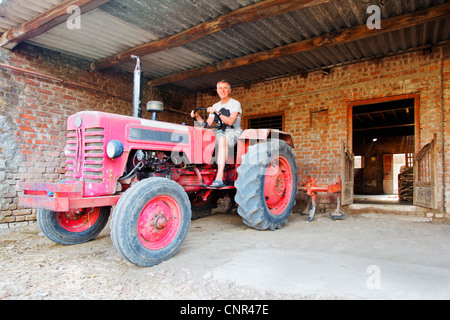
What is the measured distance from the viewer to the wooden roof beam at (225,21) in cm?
397

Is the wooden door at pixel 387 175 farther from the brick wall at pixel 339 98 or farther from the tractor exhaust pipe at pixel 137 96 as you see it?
the tractor exhaust pipe at pixel 137 96

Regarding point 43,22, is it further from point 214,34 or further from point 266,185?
point 266,185

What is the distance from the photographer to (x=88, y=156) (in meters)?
2.79

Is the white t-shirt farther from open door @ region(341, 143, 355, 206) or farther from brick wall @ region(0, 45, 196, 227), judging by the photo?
brick wall @ region(0, 45, 196, 227)

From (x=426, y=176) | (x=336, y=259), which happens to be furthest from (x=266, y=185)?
(x=426, y=176)

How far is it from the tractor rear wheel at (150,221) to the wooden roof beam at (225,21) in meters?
2.83

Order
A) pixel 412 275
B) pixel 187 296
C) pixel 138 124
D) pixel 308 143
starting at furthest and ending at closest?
pixel 308 143 → pixel 138 124 → pixel 412 275 → pixel 187 296

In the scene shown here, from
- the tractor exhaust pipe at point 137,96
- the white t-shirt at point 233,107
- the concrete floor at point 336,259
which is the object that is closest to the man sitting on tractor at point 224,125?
the white t-shirt at point 233,107

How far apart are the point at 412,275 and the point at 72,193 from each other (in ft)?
9.34

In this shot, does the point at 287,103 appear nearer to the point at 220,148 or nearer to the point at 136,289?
the point at 220,148

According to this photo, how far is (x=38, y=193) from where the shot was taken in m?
2.76

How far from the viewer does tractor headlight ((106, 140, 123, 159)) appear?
8.79ft

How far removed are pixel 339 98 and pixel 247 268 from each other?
17.7ft

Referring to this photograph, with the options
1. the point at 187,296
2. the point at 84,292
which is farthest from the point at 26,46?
the point at 187,296
